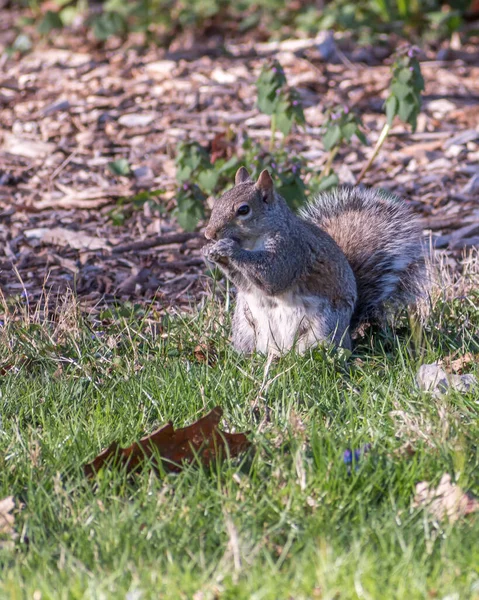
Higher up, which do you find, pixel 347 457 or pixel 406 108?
pixel 406 108

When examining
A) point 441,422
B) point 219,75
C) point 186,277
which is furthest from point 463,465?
point 219,75

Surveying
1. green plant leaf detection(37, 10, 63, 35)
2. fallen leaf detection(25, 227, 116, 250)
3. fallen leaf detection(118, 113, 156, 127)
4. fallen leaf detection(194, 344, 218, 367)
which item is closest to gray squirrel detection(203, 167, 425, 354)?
fallen leaf detection(194, 344, 218, 367)

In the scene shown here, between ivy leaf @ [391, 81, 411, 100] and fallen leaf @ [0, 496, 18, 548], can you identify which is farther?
ivy leaf @ [391, 81, 411, 100]

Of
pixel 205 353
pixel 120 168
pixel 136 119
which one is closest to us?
pixel 205 353

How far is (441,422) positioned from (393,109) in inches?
96.7

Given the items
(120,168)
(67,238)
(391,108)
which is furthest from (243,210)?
(120,168)

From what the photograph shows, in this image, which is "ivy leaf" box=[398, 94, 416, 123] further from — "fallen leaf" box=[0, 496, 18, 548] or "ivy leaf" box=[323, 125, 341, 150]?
"fallen leaf" box=[0, 496, 18, 548]

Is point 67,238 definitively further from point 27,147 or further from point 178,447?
point 178,447

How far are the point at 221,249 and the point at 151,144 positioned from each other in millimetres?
2871

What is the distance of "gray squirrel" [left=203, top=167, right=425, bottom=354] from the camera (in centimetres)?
353

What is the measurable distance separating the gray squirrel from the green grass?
0.50 feet

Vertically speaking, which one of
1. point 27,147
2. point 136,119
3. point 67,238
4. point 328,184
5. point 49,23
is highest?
point 49,23

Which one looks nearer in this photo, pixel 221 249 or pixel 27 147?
pixel 221 249

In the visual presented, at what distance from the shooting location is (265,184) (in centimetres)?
357
